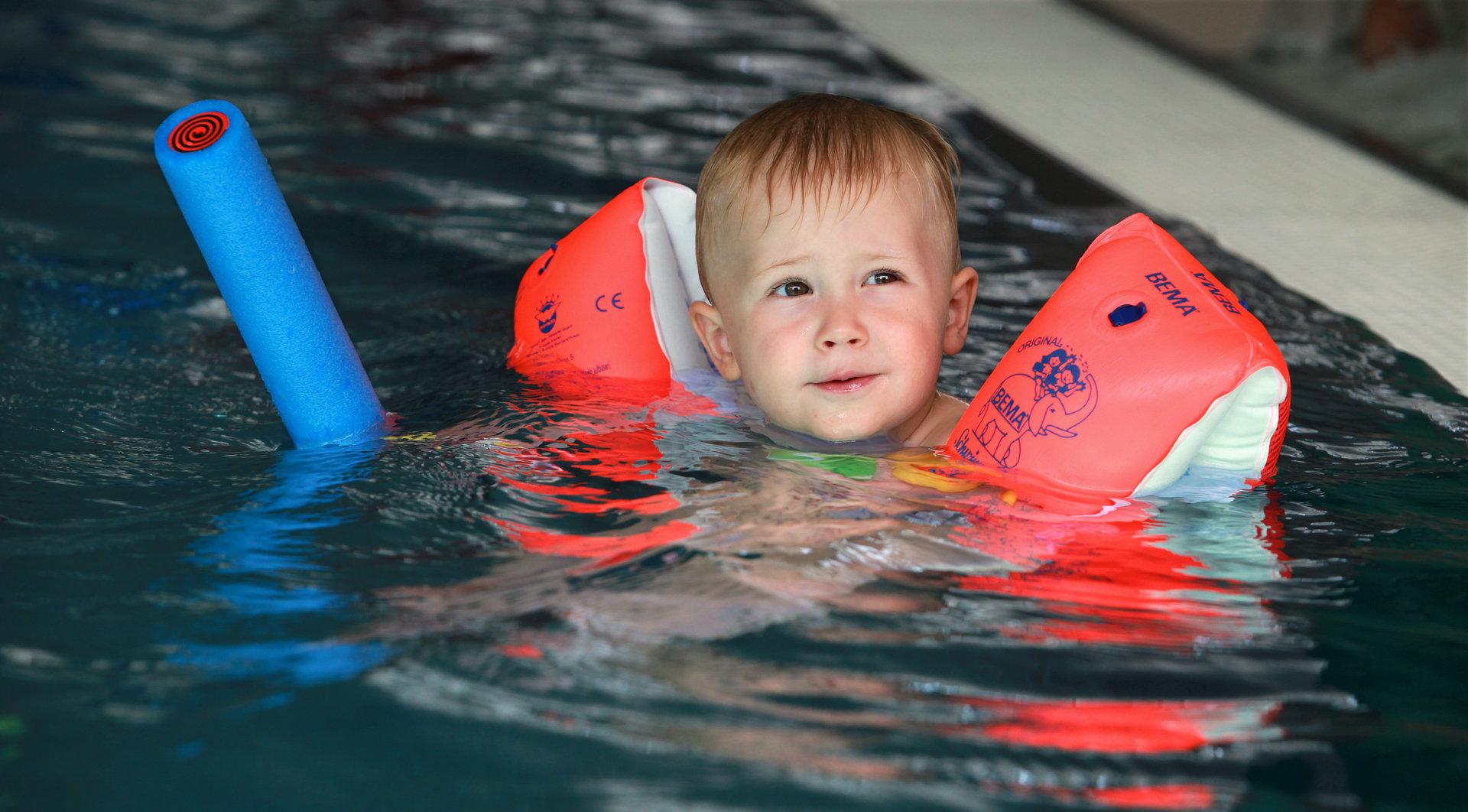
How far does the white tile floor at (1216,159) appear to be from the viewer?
320 centimetres

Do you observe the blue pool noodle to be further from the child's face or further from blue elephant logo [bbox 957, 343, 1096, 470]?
blue elephant logo [bbox 957, 343, 1096, 470]

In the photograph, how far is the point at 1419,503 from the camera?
196 cm

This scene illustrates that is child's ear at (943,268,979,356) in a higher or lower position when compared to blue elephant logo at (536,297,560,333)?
higher

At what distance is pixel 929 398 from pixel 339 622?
1000 millimetres

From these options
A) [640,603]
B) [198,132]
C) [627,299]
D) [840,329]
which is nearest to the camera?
[640,603]

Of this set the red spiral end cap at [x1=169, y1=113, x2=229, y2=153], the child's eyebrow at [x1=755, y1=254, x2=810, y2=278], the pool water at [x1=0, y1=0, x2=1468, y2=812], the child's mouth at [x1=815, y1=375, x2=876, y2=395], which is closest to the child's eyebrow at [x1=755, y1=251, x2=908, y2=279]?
the child's eyebrow at [x1=755, y1=254, x2=810, y2=278]

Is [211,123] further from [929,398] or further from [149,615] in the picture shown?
[929,398]

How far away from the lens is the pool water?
1253 mm

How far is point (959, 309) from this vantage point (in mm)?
2045

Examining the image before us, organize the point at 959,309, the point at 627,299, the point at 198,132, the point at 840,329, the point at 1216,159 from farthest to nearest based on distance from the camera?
the point at 1216,159, the point at 627,299, the point at 959,309, the point at 840,329, the point at 198,132

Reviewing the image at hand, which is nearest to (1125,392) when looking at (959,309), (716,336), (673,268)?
(959,309)

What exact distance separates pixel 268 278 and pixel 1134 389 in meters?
1.20

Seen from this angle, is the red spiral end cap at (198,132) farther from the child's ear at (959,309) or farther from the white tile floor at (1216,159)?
the white tile floor at (1216,159)

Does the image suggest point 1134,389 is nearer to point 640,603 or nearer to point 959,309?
point 959,309
